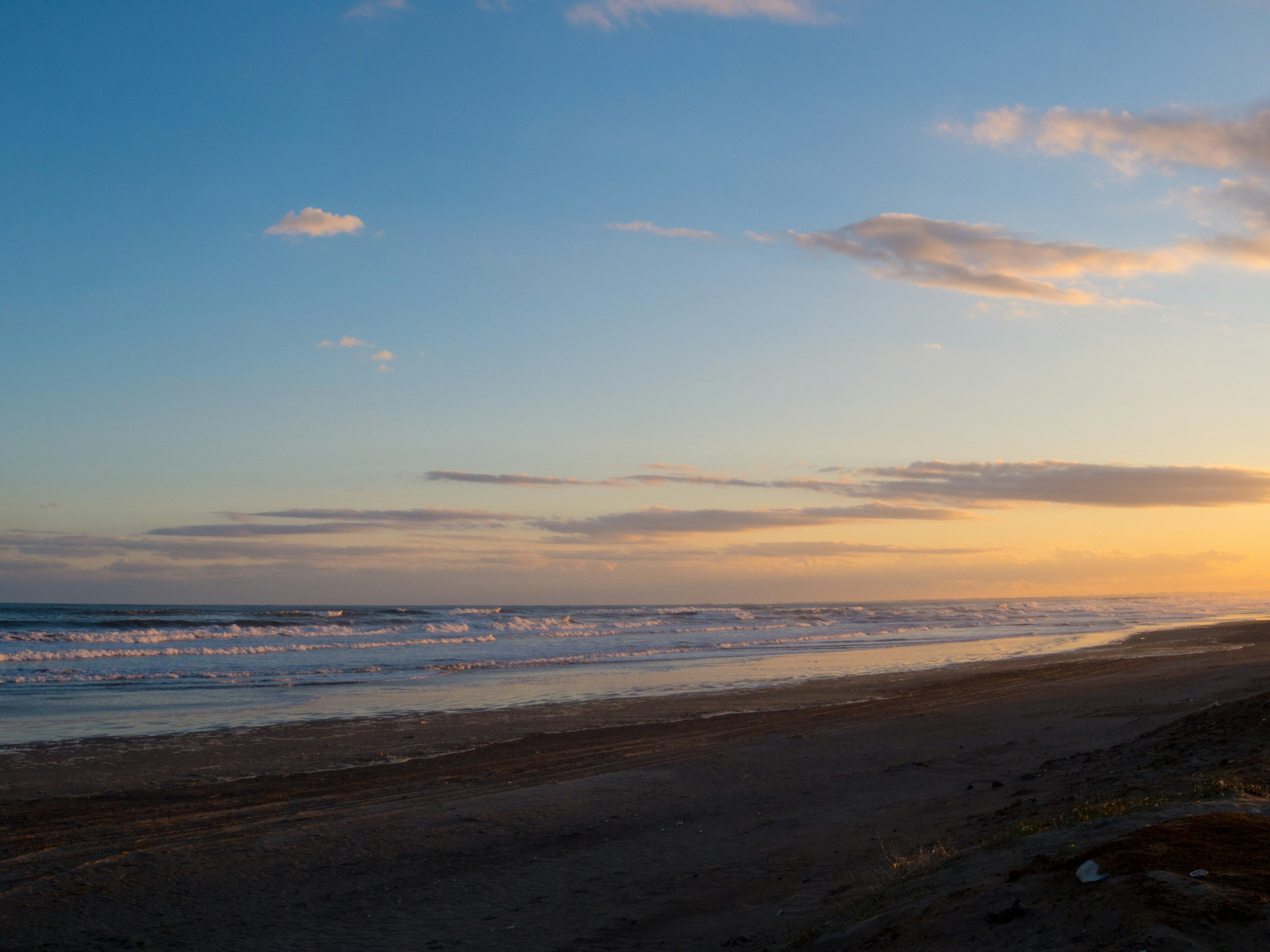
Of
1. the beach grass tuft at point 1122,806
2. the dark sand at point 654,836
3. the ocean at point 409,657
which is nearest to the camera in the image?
the dark sand at point 654,836

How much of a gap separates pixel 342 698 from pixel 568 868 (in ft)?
47.0

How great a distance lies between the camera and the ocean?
1897 cm

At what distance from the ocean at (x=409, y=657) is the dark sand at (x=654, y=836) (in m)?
4.31

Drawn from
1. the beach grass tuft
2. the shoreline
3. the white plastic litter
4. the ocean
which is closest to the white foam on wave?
the ocean

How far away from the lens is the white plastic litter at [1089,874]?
13.8 feet

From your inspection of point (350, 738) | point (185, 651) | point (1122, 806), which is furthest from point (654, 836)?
point (185, 651)

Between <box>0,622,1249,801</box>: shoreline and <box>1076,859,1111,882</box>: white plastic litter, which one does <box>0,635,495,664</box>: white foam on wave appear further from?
<box>1076,859,1111,882</box>: white plastic litter

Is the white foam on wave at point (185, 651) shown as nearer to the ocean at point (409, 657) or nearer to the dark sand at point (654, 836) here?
the ocean at point (409, 657)

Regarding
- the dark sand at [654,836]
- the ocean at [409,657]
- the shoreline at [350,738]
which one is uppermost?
the dark sand at [654,836]

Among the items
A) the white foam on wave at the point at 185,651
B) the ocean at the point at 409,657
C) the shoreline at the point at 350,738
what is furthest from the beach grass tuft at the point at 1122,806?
the white foam on wave at the point at 185,651

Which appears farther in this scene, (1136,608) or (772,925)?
(1136,608)

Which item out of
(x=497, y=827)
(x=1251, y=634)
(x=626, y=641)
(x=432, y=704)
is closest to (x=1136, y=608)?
(x=1251, y=634)

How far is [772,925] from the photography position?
19.3 ft

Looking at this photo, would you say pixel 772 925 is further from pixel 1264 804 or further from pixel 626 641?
pixel 626 641
